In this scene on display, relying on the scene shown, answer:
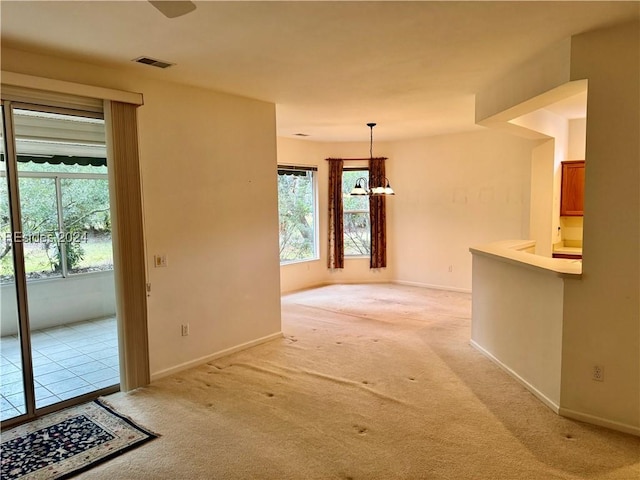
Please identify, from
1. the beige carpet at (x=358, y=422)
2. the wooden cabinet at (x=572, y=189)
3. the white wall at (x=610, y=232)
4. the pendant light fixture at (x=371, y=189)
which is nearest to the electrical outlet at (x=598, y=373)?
the white wall at (x=610, y=232)

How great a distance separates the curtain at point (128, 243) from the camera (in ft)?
11.3

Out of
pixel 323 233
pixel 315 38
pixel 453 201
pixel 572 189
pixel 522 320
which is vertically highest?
pixel 315 38

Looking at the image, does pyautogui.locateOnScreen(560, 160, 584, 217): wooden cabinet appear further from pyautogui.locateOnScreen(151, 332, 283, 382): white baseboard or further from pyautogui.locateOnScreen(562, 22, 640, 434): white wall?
pyautogui.locateOnScreen(151, 332, 283, 382): white baseboard

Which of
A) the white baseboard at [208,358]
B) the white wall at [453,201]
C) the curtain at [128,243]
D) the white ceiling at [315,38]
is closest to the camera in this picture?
the white ceiling at [315,38]

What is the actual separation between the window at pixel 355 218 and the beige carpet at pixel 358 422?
3.51 metres

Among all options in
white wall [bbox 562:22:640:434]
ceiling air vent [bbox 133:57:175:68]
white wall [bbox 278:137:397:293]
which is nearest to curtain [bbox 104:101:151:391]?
ceiling air vent [bbox 133:57:175:68]

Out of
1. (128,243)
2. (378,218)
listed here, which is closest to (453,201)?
(378,218)

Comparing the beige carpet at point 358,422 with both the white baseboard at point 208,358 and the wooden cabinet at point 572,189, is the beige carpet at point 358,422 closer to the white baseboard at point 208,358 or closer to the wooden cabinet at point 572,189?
the white baseboard at point 208,358

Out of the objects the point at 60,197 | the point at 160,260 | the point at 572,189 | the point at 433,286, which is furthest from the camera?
the point at 433,286

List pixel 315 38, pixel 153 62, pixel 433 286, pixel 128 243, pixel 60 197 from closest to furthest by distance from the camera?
pixel 315 38
pixel 153 62
pixel 60 197
pixel 128 243
pixel 433 286

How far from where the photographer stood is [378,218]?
313 inches

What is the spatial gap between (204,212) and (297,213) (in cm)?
365

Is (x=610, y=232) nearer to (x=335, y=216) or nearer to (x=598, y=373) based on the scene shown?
(x=598, y=373)

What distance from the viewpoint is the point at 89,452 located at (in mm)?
2732
